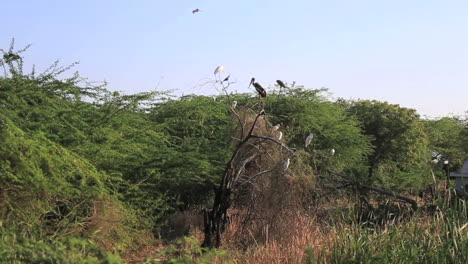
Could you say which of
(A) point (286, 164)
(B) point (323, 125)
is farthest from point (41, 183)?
(B) point (323, 125)

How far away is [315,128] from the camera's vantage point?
16234 millimetres

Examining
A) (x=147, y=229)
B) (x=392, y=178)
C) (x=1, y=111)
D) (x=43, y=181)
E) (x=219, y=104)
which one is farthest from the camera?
(x=392, y=178)

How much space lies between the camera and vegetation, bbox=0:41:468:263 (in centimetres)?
713

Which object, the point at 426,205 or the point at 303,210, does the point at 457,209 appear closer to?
the point at 426,205

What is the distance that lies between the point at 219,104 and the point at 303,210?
19.3 ft

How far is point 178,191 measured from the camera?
12141 mm

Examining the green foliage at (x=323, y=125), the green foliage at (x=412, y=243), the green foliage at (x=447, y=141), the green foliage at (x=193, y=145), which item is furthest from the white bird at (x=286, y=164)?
the green foliage at (x=447, y=141)

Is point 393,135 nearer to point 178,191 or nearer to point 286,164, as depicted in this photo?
point 178,191

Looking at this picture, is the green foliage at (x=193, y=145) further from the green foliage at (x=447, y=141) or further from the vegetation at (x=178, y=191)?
the green foliage at (x=447, y=141)

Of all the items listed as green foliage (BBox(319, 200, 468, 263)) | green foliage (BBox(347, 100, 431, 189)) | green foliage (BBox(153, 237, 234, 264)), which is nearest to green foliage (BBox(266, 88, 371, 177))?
green foliage (BBox(347, 100, 431, 189))

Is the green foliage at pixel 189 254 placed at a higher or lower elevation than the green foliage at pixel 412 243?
higher

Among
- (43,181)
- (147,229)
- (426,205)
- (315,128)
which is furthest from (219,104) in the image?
(43,181)

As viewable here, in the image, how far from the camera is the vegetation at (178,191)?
7.13 meters

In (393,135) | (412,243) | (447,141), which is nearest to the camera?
(412,243)
